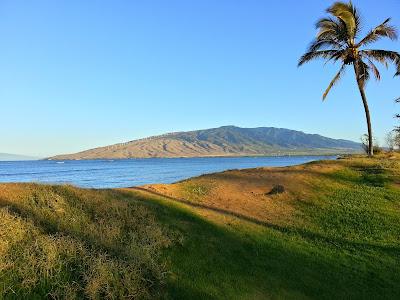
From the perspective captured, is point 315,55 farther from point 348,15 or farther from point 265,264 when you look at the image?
point 265,264

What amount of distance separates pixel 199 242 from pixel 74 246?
14.0 ft

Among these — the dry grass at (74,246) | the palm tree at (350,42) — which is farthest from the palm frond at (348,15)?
the dry grass at (74,246)

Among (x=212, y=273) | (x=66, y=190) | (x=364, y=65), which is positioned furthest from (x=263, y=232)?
(x=364, y=65)

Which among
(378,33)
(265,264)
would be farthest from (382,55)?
(265,264)

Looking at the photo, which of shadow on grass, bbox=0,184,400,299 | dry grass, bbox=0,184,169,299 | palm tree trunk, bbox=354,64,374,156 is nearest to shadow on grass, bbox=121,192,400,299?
shadow on grass, bbox=0,184,400,299

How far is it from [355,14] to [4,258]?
99.3 ft

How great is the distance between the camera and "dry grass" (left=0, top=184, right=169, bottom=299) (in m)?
8.49

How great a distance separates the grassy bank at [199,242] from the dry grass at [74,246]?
27mm

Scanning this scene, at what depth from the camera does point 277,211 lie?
18.2 m

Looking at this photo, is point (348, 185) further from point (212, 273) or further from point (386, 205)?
point (212, 273)

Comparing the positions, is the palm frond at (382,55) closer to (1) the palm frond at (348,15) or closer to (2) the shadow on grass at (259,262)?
(1) the palm frond at (348,15)

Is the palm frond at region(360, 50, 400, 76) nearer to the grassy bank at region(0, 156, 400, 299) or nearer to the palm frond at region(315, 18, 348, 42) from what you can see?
the palm frond at region(315, 18, 348, 42)

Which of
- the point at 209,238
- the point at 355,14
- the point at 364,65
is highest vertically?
the point at 355,14

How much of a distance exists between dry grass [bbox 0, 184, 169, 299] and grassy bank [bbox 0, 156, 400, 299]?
0.03 meters
